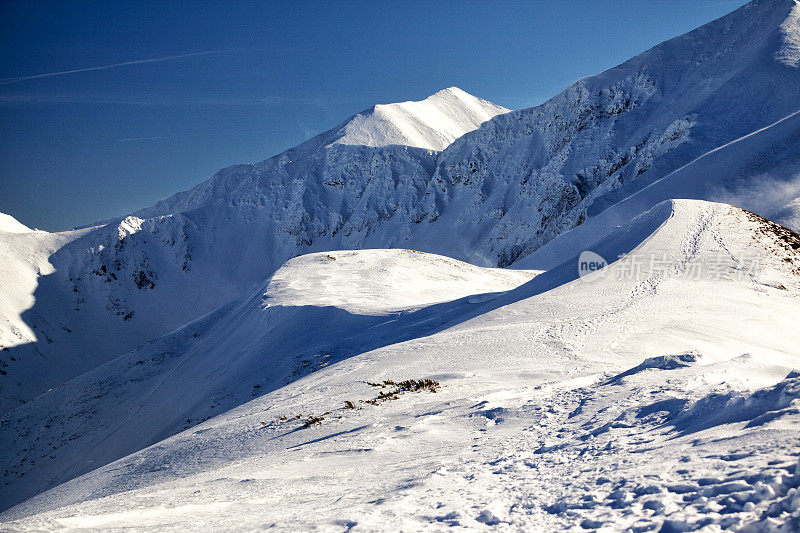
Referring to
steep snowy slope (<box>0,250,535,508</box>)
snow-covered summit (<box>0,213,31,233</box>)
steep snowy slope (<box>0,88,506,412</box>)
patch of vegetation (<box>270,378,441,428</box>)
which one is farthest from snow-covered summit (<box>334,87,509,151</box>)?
patch of vegetation (<box>270,378,441,428</box>)

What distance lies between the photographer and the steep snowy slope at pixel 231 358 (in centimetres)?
1511

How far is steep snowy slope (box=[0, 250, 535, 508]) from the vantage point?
49.6ft

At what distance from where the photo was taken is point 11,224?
93.2m

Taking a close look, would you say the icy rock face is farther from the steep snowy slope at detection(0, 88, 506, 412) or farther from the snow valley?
the steep snowy slope at detection(0, 88, 506, 412)

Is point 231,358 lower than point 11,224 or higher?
lower

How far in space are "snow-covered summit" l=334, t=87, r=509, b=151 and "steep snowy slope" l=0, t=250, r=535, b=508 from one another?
74850 millimetres

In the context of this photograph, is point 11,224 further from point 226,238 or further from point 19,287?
point 226,238

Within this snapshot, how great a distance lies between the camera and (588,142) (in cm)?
6091

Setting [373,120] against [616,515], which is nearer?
[616,515]

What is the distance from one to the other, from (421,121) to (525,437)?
111956 millimetres

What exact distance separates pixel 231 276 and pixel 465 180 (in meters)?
49.4

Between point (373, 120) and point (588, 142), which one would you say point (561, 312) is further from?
point (373, 120)

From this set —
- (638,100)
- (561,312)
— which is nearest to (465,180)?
(638,100)

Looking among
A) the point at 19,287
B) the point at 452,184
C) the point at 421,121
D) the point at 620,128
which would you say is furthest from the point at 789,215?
the point at 421,121
